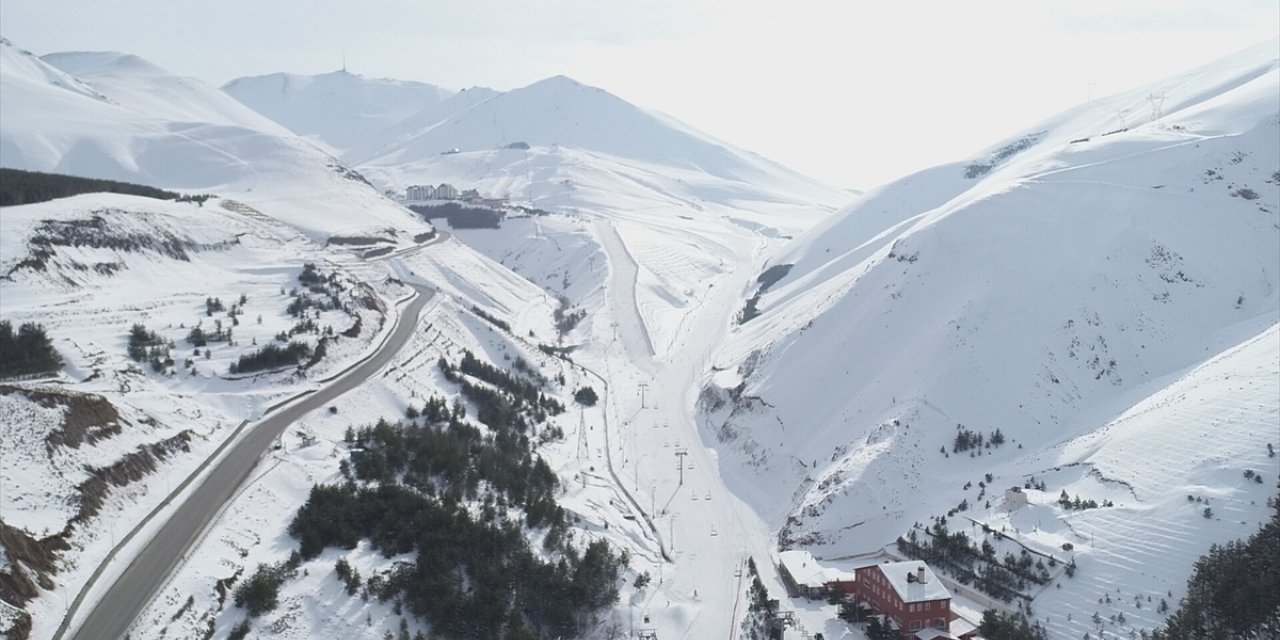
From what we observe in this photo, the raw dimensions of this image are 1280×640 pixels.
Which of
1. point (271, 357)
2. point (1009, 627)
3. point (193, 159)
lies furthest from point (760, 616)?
point (193, 159)

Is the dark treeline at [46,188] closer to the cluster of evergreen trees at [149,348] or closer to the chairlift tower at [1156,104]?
the cluster of evergreen trees at [149,348]

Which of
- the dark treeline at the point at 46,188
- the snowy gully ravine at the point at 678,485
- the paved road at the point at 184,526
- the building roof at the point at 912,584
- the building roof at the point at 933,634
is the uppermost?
the dark treeline at the point at 46,188

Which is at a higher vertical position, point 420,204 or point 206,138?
point 206,138

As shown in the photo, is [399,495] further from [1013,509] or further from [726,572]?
[1013,509]

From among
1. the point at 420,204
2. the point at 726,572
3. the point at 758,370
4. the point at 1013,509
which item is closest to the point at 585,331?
the point at 758,370

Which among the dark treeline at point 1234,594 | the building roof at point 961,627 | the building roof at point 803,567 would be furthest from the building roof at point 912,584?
the dark treeline at point 1234,594

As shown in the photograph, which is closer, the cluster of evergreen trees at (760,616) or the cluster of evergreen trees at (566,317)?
the cluster of evergreen trees at (760,616)
